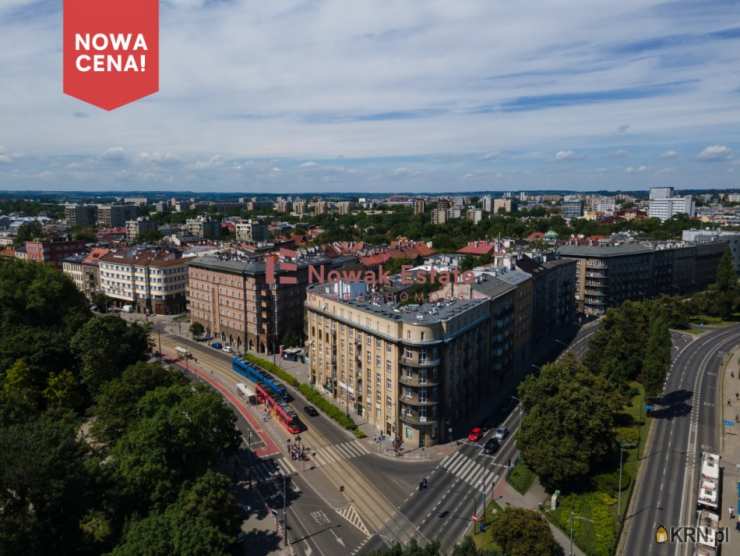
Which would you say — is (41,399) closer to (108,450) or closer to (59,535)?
(108,450)

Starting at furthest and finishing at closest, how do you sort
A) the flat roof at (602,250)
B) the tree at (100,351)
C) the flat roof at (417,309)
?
1. the flat roof at (602,250)
2. the tree at (100,351)
3. the flat roof at (417,309)

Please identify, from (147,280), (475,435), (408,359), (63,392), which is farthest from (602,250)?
(63,392)

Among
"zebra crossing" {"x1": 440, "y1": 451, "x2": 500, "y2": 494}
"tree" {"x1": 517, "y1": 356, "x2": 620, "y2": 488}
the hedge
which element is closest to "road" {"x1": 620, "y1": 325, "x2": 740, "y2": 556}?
"tree" {"x1": 517, "y1": 356, "x2": 620, "y2": 488}

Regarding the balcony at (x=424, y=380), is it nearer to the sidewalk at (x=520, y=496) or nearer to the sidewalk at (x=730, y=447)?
the sidewalk at (x=520, y=496)

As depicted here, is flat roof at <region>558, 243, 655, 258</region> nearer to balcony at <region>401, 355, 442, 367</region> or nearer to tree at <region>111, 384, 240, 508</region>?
balcony at <region>401, 355, 442, 367</region>

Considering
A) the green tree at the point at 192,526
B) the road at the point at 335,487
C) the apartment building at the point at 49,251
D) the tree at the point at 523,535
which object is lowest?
the road at the point at 335,487

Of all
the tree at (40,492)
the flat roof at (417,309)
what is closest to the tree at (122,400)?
the tree at (40,492)

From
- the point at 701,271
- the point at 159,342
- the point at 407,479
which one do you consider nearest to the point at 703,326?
the point at 701,271

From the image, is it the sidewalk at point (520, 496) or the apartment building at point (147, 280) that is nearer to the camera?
the sidewalk at point (520, 496)
